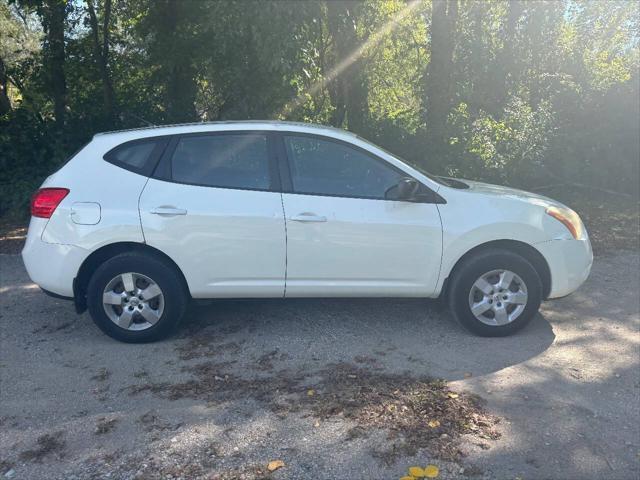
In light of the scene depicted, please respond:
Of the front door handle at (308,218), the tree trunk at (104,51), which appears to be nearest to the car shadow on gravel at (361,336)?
the front door handle at (308,218)

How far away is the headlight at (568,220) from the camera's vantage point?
5.66 meters

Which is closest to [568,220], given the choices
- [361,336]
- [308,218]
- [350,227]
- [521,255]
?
[521,255]

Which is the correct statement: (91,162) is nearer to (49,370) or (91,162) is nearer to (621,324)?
(49,370)

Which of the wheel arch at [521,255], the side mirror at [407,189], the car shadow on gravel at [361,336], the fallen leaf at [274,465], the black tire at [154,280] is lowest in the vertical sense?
the fallen leaf at [274,465]

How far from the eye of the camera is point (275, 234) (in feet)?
17.6

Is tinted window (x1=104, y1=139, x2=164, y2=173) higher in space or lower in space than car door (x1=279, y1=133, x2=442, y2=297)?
higher

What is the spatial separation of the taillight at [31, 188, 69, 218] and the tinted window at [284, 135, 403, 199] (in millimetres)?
1904

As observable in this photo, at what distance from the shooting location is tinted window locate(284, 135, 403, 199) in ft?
18.0

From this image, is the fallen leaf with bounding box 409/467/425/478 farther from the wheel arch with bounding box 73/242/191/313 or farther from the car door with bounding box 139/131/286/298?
the wheel arch with bounding box 73/242/191/313

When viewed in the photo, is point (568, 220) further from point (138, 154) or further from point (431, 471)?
point (138, 154)

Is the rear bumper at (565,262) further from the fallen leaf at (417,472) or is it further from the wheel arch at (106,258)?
the wheel arch at (106,258)

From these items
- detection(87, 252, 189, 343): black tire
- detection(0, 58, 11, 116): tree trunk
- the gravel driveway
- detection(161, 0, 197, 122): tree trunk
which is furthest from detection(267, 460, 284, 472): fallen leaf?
detection(0, 58, 11, 116): tree trunk

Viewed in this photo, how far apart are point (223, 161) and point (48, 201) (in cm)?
147

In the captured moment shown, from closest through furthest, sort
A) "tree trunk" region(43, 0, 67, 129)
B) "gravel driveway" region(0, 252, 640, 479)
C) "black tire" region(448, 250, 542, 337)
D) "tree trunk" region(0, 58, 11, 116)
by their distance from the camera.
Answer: "gravel driveway" region(0, 252, 640, 479), "black tire" region(448, 250, 542, 337), "tree trunk" region(43, 0, 67, 129), "tree trunk" region(0, 58, 11, 116)
